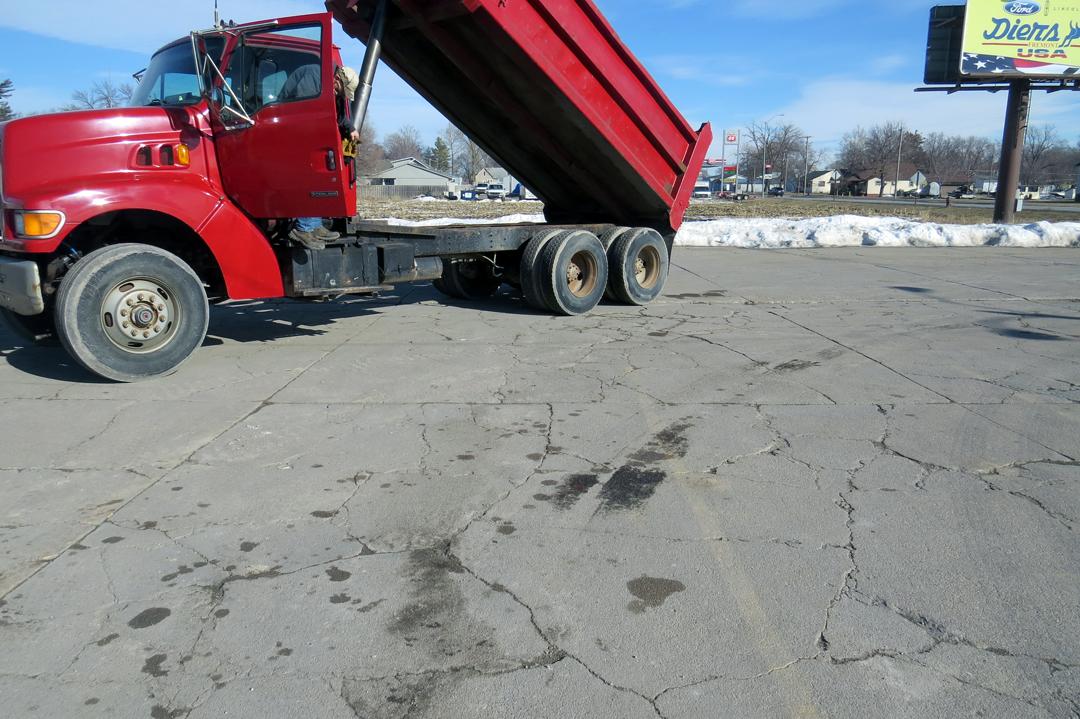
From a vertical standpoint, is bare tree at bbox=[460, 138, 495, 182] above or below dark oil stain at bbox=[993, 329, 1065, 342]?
above

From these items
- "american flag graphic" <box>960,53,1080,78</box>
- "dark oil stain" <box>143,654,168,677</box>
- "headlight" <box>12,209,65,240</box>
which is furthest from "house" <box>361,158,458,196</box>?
"dark oil stain" <box>143,654,168,677</box>

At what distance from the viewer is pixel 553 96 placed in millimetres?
8148

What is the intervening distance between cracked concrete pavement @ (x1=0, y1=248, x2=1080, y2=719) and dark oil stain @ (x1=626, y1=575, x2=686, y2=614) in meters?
0.02

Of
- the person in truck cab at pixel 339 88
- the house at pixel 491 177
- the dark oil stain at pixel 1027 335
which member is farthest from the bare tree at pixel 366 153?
the house at pixel 491 177

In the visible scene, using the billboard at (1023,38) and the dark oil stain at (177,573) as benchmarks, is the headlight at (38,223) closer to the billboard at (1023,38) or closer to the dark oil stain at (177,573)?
the dark oil stain at (177,573)

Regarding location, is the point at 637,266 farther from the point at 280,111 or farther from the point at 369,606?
the point at 369,606

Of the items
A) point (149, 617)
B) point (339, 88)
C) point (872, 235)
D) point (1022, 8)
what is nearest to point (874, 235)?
point (872, 235)

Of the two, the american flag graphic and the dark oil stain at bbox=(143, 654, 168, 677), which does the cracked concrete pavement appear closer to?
the dark oil stain at bbox=(143, 654, 168, 677)

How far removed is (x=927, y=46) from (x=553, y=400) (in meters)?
28.7

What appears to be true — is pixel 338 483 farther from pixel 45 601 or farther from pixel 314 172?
pixel 314 172

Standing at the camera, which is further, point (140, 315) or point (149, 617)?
point (140, 315)

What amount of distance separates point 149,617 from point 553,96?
6.55 m

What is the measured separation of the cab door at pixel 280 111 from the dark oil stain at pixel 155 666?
16.2 ft

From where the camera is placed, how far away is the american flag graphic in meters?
27.1
